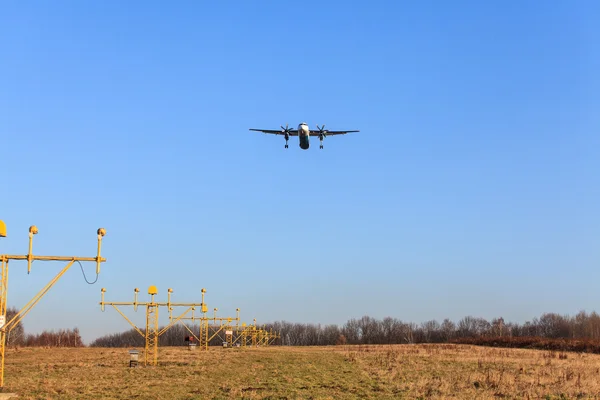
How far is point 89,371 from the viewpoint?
35.3 m

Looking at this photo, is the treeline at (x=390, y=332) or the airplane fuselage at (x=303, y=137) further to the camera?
the treeline at (x=390, y=332)

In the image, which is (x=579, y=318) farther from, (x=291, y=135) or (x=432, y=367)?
(x=432, y=367)

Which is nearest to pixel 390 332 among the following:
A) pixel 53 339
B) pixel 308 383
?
pixel 53 339

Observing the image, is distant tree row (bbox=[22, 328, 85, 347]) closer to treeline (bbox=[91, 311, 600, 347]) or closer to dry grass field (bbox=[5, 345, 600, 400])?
treeline (bbox=[91, 311, 600, 347])

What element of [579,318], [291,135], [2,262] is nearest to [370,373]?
[2,262]

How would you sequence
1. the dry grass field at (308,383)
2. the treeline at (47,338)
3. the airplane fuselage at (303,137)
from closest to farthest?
the dry grass field at (308,383) → the airplane fuselage at (303,137) → the treeline at (47,338)

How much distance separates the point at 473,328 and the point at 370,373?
6397 inches

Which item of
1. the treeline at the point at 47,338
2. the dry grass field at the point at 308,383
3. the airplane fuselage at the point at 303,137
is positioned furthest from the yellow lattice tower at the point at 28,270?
the treeline at the point at 47,338

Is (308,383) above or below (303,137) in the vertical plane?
below

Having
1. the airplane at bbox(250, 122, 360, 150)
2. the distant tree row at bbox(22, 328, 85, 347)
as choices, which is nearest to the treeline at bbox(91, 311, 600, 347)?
the distant tree row at bbox(22, 328, 85, 347)

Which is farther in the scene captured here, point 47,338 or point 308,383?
point 47,338

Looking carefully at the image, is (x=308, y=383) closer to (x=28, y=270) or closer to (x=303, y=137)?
(x=28, y=270)

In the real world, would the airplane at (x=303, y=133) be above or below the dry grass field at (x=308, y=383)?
above

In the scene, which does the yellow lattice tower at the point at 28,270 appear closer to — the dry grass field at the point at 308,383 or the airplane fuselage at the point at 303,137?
the dry grass field at the point at 308,383
